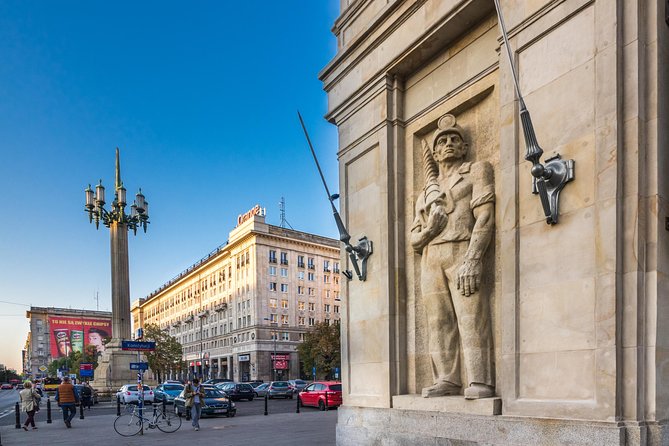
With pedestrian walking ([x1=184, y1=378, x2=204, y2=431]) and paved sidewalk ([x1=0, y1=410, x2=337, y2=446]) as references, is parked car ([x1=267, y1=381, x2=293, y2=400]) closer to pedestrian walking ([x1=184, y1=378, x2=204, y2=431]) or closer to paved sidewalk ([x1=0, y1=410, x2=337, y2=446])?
paved sidewalk ([x1=0, y1=410, x2=337, y2=446])

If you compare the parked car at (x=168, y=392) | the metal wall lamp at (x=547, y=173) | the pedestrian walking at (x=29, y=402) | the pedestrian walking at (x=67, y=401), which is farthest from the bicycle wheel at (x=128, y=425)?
the parked car at (x=168, y=392)

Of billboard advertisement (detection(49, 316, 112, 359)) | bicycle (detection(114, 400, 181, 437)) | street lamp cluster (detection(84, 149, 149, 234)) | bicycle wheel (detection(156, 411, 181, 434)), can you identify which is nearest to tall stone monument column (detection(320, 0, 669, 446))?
bicycle (detection(114, 400, 181, 437))

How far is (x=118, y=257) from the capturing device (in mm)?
40000

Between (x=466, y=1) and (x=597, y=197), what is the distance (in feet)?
12.4

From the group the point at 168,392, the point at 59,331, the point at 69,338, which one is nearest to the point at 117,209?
the point at 168,392

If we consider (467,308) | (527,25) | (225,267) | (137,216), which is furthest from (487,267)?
(225,267)

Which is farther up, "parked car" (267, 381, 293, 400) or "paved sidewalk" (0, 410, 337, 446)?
"paved sidewalk" (0, 410, 337, 446)

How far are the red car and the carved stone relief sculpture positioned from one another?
825 inches

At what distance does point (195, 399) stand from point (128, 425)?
2417 millimetres

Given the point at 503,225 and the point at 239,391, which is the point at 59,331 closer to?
the point at 239,391

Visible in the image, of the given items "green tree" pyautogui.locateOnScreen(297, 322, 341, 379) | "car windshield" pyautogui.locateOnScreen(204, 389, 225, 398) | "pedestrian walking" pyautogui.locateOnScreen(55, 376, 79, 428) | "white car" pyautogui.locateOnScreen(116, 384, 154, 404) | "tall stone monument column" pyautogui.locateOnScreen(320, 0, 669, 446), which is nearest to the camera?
"tall stone monument column" pyautogui.locateOnScreen(320, 0, 669, 446)

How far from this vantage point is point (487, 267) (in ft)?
24.2

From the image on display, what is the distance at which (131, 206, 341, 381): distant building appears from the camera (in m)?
75.4

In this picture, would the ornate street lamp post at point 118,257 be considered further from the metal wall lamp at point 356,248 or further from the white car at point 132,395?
the metal wall lamp at point 356,248
